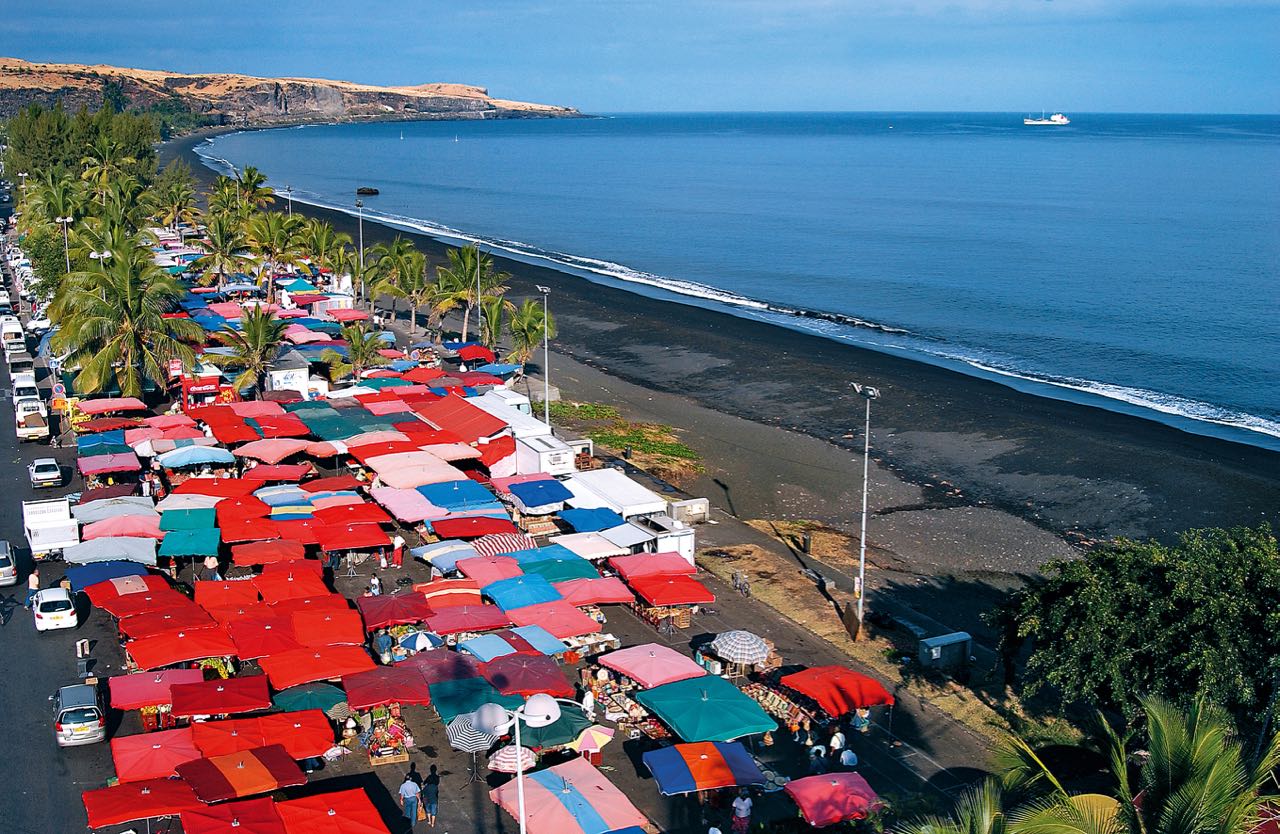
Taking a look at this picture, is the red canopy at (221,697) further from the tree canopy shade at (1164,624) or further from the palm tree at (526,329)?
the palm tree at (526,329)

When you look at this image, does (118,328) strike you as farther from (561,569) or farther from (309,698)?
Result: (309,698)

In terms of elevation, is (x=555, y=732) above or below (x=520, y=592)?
below

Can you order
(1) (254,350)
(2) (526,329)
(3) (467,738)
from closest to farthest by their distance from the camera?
(3) (467,738) → (1) (254,350) → (2) (526,329)

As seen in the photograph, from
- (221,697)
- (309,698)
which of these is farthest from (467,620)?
(221,697)

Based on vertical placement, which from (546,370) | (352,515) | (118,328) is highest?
(118,328)

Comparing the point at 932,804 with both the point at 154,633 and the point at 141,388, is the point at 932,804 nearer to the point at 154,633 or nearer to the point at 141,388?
the point at 154,633

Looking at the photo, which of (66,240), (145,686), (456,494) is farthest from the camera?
(66,240)

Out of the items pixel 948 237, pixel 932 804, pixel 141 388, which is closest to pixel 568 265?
pixel 948 237

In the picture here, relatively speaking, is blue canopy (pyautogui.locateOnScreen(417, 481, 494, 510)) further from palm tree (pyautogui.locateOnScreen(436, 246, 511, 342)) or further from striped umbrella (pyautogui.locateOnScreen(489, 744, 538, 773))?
palm tree (pyautogui.locateOnScreen(436, 246, 511, 342))
